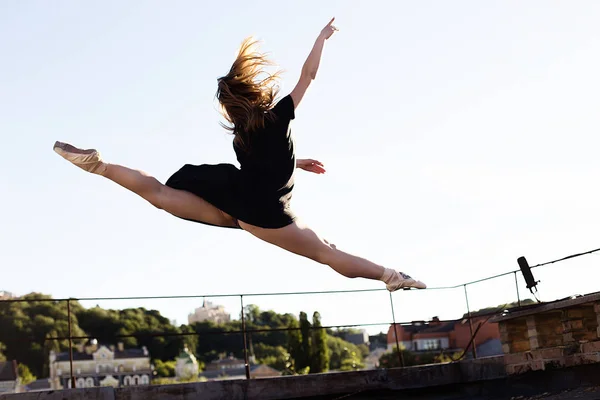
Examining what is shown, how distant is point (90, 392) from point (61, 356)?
111874mm

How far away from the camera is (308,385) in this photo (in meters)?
8.51

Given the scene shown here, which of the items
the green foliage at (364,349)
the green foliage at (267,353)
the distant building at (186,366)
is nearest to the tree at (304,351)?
the distant building at (186,366)

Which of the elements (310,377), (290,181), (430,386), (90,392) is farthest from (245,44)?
(430,386)

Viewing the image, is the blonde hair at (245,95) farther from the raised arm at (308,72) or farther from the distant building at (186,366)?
the distant building at (186,366)

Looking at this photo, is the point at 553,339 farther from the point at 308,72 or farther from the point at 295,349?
the point at 295,349

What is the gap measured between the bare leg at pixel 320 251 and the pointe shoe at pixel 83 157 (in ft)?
2.56

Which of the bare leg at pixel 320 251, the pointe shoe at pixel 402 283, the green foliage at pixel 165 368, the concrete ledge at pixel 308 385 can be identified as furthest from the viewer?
the green foliage at pixel 165 368

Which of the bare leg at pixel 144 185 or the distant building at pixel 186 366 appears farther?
the distant building at pixel 186 366

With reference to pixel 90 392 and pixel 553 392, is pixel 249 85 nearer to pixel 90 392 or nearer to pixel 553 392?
pixel 90 392

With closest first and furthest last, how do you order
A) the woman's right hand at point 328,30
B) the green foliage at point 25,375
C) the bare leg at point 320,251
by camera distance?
the bare leg at point 320,251 → the woman's right hand at point 328,30 → the green foliage at point 25,375

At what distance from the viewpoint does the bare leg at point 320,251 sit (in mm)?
4309

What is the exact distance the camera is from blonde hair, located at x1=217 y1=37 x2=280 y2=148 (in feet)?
14.0

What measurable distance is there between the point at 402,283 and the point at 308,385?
405 centimetres

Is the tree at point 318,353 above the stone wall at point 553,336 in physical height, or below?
above
